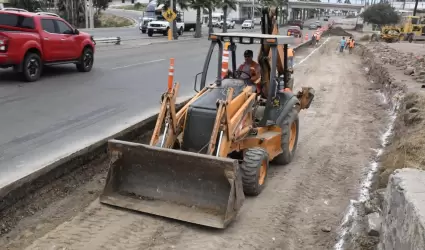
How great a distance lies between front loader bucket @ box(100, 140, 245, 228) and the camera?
552 centimetres

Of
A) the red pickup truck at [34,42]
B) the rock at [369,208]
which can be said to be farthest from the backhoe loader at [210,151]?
the red pickup truck at [34,42]

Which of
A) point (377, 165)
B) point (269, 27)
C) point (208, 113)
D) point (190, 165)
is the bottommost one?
point (377, 165)

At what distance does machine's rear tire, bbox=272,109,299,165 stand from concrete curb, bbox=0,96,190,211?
9.14ft

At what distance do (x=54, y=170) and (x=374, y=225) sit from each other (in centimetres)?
423

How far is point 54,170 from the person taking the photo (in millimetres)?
6480

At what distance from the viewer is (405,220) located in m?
3.86

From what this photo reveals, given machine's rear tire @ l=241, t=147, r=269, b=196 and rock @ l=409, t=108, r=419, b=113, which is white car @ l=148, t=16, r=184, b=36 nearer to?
rock @ l=409, t=108, r=419, b=113

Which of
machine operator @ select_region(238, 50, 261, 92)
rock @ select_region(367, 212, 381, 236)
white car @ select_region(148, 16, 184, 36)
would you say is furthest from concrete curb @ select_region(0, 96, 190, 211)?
white car @ select_region(148, 16, 184, 36)

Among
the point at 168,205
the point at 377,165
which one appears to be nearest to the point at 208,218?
the point at 168,205

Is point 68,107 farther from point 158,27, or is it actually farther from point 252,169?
point 158,27

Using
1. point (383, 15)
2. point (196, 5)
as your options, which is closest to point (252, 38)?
point (196, 5)

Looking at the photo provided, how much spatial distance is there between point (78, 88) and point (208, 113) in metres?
7.72

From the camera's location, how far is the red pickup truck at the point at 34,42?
13172 millimetres

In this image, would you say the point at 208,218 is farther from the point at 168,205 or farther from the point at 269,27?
the point at 269,27
